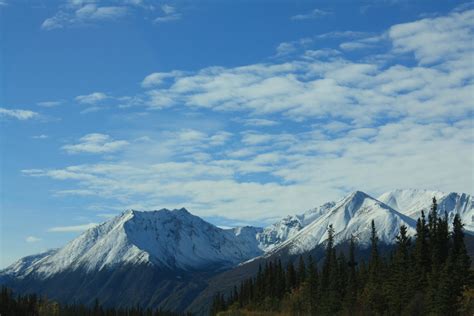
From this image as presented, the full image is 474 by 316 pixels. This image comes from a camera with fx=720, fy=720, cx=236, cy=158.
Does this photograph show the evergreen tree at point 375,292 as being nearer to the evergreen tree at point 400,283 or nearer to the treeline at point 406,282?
the treeline at point 406,282

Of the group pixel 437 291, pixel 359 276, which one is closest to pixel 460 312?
pixel 437 291

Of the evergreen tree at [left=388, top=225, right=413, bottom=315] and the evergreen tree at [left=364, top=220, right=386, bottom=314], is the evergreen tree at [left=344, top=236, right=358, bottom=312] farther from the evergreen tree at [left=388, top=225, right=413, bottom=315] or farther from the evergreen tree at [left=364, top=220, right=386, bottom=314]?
the evergreen tree at [left=388, top=225, right=413, bottom=315]

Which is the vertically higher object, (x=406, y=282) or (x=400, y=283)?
(x=406, y=282)

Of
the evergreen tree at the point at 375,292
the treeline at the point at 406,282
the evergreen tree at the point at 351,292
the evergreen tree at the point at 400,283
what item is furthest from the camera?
the evergreen tree at the point at 351,292

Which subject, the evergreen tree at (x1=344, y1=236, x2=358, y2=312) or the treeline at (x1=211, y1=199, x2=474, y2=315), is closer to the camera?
the treeline at (x1=211, y1=199, x2=474, y2=315)

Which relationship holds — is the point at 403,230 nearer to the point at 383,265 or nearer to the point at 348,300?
the point at 383,265

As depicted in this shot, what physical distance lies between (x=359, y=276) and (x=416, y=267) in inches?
1172

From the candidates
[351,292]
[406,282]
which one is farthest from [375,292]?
[351,292]

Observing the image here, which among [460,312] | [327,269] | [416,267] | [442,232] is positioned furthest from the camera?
[327,269]

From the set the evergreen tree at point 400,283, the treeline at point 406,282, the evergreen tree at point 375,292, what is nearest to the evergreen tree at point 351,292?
the treeline at point 406,282

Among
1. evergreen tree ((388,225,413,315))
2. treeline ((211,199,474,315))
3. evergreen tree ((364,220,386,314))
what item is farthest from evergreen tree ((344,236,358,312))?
evergreen tree ((388,225,413,315))

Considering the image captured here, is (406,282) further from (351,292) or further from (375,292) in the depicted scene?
(351,292)

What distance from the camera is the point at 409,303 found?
13738 cm

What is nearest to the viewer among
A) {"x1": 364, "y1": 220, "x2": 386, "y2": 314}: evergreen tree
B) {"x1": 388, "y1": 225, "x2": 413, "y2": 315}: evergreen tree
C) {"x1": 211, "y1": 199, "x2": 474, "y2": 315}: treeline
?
{"x1": 211, "y1": 199, "x2": 474, "y2": 315}: treeline
